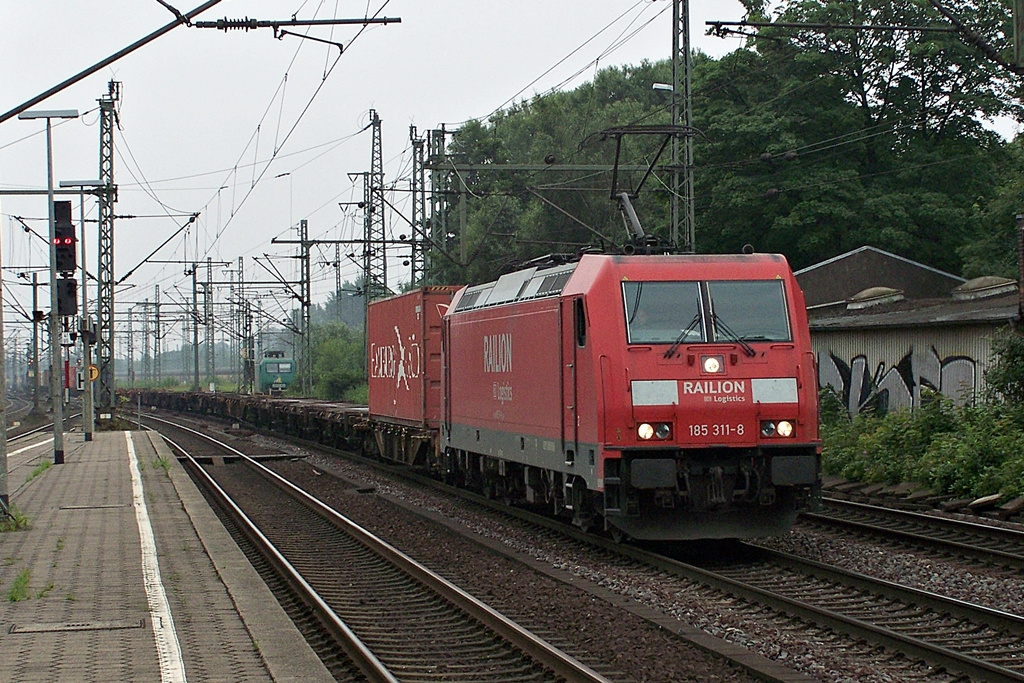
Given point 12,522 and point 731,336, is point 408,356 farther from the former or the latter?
point 731,336

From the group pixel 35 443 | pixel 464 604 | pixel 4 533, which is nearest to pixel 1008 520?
pixel 464 604

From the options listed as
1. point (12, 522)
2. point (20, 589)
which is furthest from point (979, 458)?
point (12, 522)

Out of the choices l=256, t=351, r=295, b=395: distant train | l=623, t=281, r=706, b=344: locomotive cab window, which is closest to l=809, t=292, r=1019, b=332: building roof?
l=623, t=281, r=706, b=344: locomotive cab window

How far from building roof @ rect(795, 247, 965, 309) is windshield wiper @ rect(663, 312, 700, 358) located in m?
22.2

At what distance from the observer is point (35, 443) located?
37.6 meters

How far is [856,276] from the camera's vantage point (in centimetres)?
3500

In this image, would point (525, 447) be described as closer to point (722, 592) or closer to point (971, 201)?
point (722, 592)

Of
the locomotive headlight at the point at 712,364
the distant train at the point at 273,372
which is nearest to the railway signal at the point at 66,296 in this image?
the locomotive headlight at the point at 712,364

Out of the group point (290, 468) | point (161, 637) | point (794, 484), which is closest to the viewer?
point (161, 637)

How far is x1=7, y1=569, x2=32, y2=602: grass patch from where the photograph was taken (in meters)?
10.3

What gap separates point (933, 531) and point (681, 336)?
4.05 meters

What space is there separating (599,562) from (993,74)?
3360cm

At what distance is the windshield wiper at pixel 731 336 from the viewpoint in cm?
1219

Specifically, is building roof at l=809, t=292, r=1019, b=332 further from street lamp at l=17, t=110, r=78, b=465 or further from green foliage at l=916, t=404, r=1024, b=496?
street lamp at l=17, t=110, r=78, b=465
